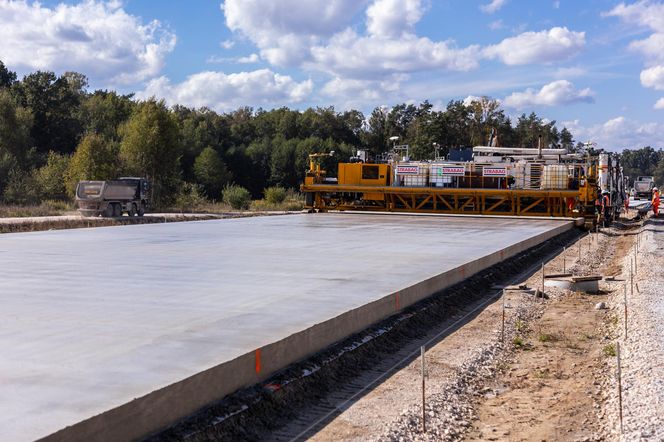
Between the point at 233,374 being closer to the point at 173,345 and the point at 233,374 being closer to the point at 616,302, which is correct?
the point at 173,345

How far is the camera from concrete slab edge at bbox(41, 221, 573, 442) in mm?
5492

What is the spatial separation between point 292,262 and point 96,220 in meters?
24.2

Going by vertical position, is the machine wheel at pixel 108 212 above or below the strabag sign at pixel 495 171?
below

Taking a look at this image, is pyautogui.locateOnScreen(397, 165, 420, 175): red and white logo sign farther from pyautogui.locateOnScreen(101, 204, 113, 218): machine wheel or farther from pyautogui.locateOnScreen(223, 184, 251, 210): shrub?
pyautogui.locateOnScreen(223, 184, 251, 210): shrub

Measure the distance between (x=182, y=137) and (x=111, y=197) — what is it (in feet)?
156

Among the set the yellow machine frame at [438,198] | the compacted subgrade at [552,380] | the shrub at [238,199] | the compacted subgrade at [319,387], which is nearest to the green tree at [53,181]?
the shrub at [238,199]

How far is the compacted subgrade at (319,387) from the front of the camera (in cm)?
670

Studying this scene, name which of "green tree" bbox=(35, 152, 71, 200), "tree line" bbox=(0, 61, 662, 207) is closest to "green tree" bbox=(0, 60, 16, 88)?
"tree line" bbox=(0, 61, 662, 207)

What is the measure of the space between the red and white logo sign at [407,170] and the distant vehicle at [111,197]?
1416cm

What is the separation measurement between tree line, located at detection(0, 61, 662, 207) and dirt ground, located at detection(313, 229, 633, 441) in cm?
3180

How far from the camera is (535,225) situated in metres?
29.9

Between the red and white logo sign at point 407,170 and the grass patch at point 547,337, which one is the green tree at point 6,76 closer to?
the red and white logo sign at point 407,170

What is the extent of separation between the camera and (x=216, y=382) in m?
6.88

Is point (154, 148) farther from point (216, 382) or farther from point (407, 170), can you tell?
point (216, 382)
